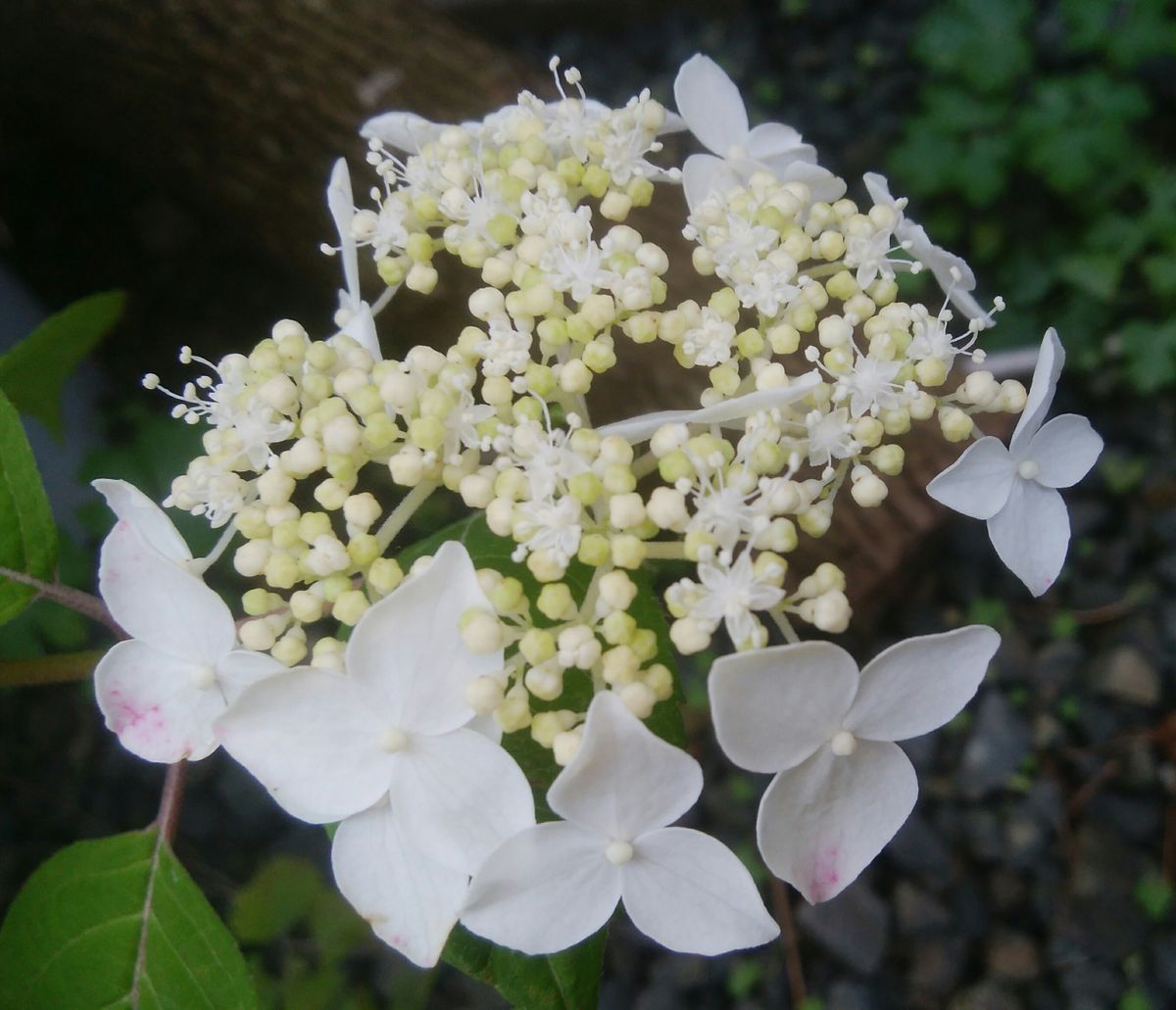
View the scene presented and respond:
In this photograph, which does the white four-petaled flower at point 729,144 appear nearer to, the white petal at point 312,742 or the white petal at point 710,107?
the white petal at point 710,107

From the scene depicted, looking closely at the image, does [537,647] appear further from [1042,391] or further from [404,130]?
[404,130]

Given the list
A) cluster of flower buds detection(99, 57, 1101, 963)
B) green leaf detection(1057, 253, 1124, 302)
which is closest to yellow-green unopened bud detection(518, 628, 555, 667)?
cluster of flower buds detection(99, 57, 1101, 963)

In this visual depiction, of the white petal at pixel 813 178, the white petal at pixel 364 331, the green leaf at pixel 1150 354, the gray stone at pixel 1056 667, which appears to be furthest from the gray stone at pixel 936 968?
the white petal at pixel 364 331

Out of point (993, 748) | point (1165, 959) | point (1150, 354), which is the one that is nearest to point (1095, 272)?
point (1150, 354)

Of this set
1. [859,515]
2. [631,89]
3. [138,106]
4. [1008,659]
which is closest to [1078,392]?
[1008,659]

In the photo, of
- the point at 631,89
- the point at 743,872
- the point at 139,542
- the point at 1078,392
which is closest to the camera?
the point at 743,872

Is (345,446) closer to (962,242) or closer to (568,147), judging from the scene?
(568,147)
